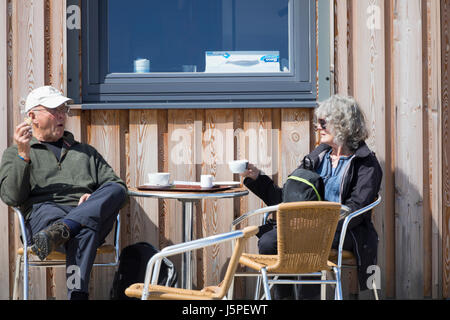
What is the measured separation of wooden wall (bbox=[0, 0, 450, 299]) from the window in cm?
14

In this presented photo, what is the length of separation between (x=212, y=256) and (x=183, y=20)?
1782 mm

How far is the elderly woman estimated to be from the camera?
11.7ft

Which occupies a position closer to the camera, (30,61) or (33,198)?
(33,198)

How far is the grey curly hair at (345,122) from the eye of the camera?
152 inches

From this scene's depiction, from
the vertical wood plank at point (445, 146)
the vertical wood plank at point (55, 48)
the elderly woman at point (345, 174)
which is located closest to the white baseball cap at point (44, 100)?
the vertical wood plank at point (55, 48)

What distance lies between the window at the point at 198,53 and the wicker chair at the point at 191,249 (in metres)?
2.09

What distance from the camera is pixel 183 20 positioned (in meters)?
4.63

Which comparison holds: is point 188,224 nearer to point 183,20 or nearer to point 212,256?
point 212,256

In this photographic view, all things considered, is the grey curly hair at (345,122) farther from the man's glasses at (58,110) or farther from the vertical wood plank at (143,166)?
the man's glasses at (58,110)

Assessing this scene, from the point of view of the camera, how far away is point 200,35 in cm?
463

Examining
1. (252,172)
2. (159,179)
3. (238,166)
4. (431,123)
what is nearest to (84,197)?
(159,179)

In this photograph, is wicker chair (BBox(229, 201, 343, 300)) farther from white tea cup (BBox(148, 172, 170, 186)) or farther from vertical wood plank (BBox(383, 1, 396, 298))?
vertical wood plank (BBox(383, 1, 396, 298))

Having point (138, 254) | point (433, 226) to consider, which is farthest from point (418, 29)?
point (138, 254)
